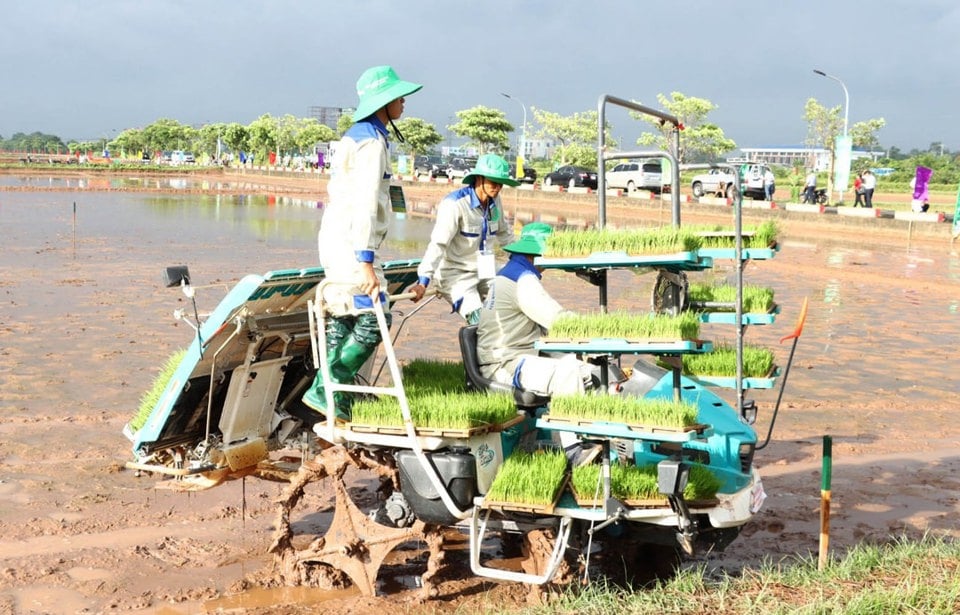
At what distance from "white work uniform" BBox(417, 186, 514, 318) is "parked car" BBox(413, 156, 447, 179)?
48.2m

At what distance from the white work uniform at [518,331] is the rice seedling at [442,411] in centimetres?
25

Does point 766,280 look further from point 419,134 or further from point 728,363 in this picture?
point 419,134

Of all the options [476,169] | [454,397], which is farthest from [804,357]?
[454,397]

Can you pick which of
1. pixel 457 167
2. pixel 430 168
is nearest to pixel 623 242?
pixel 457 167

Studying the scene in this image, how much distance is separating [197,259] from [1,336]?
859 cm

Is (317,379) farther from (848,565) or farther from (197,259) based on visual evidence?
(197,259)

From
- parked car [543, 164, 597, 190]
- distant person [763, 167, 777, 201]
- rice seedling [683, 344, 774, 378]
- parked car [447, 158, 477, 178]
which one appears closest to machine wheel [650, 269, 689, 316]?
rice seedling [683, 344, 774, 378]

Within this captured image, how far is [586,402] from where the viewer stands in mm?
4727

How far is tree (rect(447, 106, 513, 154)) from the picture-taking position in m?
68.3

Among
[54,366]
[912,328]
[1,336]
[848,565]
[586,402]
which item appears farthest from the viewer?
[912,328]

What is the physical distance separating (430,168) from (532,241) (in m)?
55.0

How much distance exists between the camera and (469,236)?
640 cm

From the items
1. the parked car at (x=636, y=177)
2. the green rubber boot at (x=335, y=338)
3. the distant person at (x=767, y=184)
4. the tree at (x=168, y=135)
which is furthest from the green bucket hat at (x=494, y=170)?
the tree at (x=168, y=135)

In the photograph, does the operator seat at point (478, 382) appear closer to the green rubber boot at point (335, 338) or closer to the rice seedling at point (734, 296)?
the green rubber boot at point (335, 338)
